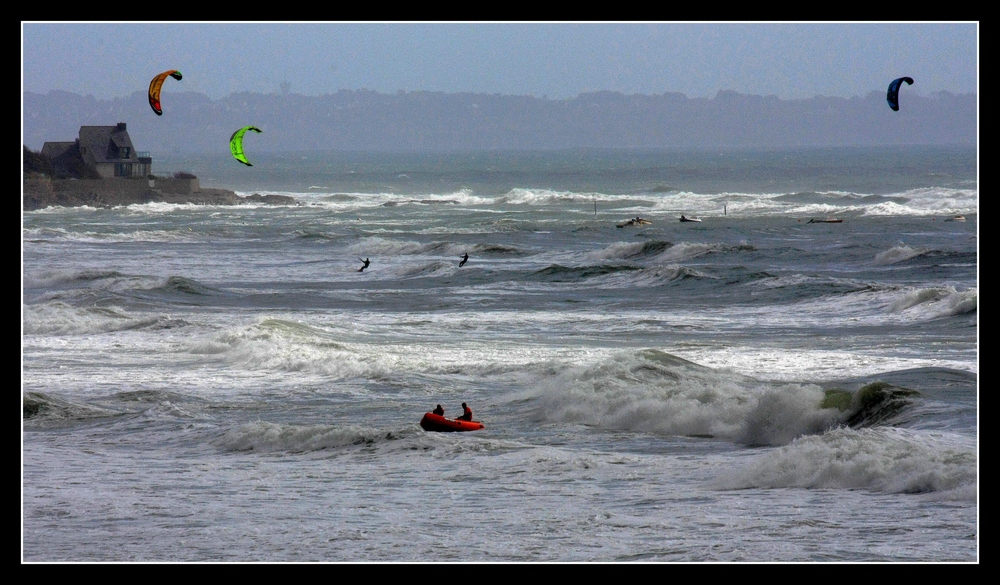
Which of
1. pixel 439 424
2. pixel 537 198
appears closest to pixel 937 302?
pixel 439 424

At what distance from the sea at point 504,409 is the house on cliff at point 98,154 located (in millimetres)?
40156

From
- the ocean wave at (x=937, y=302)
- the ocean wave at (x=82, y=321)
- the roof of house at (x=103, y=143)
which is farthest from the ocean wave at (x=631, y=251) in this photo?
the roof of house at (x=103, y=143)

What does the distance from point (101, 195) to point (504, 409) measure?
6607 centimetres

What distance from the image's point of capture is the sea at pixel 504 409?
10.1 m

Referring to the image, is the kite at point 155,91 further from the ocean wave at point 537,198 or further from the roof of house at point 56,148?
the ocean wave at point 537,198

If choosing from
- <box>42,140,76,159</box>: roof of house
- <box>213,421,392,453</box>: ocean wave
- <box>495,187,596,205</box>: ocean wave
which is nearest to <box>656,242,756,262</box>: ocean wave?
<box>213,421,392,453</box>: ocean wave

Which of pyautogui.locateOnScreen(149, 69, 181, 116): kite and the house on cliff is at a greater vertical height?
the house on cliff

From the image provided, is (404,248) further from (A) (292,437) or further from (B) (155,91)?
(A) (292,437)

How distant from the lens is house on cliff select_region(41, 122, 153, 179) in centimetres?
7981

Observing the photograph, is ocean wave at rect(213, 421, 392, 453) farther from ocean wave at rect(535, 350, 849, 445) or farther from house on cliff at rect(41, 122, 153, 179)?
house on cliff at rect(41, 122, 153, 179)

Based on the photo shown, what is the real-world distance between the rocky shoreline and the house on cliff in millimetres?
1773

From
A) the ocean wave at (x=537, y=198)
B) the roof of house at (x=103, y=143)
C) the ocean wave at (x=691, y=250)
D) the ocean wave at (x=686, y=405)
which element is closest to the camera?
the ocean wave at (x=686, y=405)
